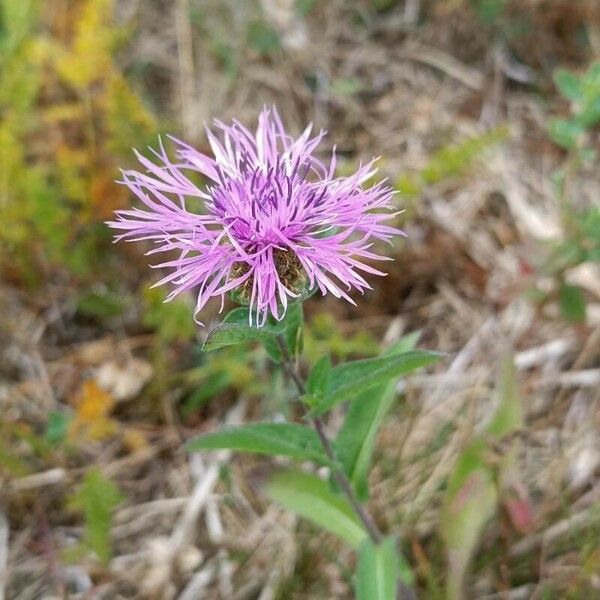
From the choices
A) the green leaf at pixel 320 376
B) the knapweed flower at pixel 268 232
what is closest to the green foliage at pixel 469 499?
the green leaf at pixel 320 376

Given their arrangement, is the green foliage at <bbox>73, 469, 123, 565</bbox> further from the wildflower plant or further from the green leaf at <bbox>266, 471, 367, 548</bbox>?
the wildflower plant

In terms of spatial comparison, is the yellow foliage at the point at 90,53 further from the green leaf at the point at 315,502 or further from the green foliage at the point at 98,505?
the green leaf at the point at 315,502

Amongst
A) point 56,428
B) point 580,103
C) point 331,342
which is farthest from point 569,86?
point 56,428

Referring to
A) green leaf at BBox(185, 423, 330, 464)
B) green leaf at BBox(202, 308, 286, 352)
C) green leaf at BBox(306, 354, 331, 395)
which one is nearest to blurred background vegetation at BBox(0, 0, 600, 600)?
green leaf at BBox(185, 423, 330, 464)

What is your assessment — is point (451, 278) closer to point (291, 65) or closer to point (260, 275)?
point (291, 65)

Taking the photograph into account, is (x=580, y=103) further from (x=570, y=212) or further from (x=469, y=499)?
(x=469, y=499)

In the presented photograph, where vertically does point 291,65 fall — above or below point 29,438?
above

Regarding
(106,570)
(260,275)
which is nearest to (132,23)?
(106,570)

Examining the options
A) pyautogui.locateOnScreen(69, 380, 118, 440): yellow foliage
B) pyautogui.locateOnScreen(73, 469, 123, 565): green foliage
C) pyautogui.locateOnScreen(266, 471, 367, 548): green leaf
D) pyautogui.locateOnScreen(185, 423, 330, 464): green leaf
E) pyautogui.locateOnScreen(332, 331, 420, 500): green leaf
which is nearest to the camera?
pyautogui.locateOnScreen(185, 423, 330, 464): green leaf
